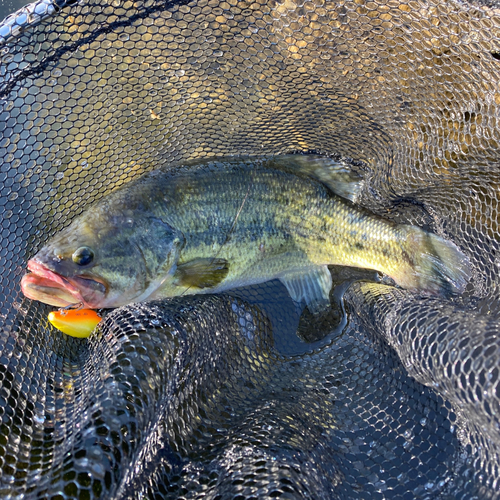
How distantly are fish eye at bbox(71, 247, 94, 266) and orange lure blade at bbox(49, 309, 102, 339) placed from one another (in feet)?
1.54

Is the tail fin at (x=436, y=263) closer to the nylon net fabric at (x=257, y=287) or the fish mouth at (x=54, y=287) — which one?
the nylon net fabric at (x=257, y=287)

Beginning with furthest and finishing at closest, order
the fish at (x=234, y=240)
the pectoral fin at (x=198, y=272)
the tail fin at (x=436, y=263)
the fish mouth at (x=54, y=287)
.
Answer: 1. the tail fin at (x=436, y=263)
2. the pectoral fin at (x=198, y=272)
3. the fish at (x=234, y=240)
4. the fish mouth at (x=54, y=287)

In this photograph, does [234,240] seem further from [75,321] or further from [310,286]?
[75,321]

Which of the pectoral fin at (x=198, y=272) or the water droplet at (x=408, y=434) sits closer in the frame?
the water droplet at (x=408, y=434)

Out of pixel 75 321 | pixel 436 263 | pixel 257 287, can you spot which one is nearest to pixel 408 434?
pixel 436 263

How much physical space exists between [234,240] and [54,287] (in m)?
1.27

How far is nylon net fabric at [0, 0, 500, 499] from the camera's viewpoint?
2027 millimetres

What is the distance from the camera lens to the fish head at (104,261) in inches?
95.3

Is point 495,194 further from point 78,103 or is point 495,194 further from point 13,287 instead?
point 13,287

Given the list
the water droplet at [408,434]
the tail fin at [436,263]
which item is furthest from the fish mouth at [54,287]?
the tail fin at [436,263]

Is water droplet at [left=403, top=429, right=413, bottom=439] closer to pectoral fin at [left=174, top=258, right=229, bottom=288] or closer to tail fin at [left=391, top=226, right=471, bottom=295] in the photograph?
tail fin at [left=391, top=226, right=471, bottom=295]

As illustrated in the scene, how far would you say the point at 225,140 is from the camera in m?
3.21

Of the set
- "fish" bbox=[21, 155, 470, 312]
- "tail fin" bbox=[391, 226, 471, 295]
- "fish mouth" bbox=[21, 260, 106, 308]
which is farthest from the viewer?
"tail fin" bbox=[391, 226, 471, 295]

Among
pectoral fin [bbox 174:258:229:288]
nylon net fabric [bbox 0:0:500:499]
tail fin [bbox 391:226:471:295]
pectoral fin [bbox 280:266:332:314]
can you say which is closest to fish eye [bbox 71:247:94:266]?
nylon net fabric [bbox 0:0:500:499]
